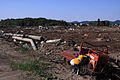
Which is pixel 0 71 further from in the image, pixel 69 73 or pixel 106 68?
pixel 106 68

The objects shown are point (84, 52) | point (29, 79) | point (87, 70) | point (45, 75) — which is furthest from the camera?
point (84, 52)

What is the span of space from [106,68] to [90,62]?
0.64m

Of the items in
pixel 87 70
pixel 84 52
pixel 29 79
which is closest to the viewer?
pixel 29 79

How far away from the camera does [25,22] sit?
51531 mm

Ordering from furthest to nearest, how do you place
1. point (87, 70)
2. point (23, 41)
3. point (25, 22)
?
1. point (25, 22)
2. point (23, 41)
3. point (87, 70)

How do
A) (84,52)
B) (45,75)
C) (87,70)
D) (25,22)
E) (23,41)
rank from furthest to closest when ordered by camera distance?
1. (25,22)
2. (23,41)
3. (84,52)
4. (87,70)
5. (45,75)

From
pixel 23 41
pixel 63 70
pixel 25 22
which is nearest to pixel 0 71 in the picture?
pixel 63 70

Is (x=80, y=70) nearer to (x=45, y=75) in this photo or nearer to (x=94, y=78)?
(x=94, y=78)

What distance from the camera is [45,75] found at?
7391 millimetres

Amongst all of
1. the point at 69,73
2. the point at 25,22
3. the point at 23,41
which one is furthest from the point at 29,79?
the point at 25,22

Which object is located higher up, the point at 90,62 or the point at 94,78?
the point at 90,62

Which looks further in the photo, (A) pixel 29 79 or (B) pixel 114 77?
(B) pixel 114 77

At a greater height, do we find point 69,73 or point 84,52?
point 84,52

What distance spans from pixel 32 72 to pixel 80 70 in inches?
70.3
